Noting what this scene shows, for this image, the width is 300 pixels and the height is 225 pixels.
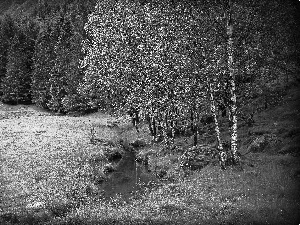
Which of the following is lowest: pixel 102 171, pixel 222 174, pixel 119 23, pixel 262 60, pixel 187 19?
pixel 102 171

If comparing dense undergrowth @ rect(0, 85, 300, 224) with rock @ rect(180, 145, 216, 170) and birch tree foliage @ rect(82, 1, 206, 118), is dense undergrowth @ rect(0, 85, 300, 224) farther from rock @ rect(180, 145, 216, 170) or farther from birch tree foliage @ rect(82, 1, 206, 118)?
birch tree foliage @ rect(82, 1, 206, 118)

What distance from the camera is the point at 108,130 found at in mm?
53125

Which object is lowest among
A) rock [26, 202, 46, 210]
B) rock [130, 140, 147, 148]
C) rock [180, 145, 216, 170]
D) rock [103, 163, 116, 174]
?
rock [26, 202, 46, 210]

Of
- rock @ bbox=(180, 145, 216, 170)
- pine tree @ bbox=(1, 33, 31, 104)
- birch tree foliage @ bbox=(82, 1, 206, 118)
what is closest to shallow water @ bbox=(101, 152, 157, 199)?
rock @ bbox=(180, 145, 216, 170)

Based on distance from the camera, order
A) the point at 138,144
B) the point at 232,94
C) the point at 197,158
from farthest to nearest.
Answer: the point at 138,144 → the point at 197,158 → the point at 232,94

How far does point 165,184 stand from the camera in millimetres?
24156

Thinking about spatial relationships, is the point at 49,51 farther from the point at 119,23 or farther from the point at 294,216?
the point at 294,216


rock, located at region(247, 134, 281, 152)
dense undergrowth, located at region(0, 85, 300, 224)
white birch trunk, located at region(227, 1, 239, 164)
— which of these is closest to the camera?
dense undergrowth, located at region(0, 85, 300, 224)

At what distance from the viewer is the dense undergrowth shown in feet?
54.7

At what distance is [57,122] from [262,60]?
126ft

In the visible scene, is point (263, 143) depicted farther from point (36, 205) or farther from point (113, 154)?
point (113, 154)

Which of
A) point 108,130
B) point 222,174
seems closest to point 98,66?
point 108,130

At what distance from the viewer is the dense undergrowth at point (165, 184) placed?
16.7 metres

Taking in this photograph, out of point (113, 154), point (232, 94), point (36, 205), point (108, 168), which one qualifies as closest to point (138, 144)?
point (113, 154)
